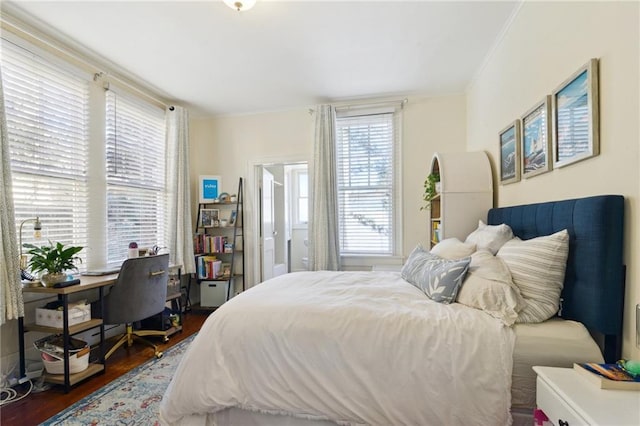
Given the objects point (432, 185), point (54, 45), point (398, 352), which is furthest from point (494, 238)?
point (54, 45)

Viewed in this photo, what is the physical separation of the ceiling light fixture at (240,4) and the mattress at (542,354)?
8.03 ft

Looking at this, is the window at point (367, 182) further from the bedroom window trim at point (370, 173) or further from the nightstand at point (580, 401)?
the nightstand at point (580, 401)

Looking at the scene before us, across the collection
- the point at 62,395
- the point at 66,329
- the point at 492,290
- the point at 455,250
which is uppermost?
the point at 455,250

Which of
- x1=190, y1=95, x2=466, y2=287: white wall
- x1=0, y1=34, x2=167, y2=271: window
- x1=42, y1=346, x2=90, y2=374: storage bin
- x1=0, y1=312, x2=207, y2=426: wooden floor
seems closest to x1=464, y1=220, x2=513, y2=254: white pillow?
x1=190, y1=95, x2=466, y2=287: white wall

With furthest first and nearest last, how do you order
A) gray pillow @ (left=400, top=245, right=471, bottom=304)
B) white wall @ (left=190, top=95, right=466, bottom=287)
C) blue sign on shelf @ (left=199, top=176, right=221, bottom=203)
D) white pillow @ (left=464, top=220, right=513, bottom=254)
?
blue sign on shelf @ (left=199, top=176, right=221, bottom=203)
white wall @ (left=190, top=95, right=466, bottom=287)
white pillow @ (left=464, top=220, right=513, bottom=254)
gray pillow @ (left=400, top=245, right=471, bottom=304)

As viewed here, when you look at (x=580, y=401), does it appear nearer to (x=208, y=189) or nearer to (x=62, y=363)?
(x=62, y=363)

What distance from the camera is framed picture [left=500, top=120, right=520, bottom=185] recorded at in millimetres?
2168

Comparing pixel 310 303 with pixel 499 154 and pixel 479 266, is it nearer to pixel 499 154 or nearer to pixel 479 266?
pixel 479 266

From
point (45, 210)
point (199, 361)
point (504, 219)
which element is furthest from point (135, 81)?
point (504, 219)

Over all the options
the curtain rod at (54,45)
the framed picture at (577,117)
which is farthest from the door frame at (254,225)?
the framed picture at (577,117)

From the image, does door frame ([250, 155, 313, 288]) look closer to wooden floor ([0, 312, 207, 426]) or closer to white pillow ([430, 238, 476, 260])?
wooden floor ([0, 312, 207, 426])

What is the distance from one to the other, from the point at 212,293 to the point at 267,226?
47.3 inches

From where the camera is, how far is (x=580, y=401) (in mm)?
902

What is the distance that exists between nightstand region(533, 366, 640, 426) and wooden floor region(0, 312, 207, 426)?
103 inches
